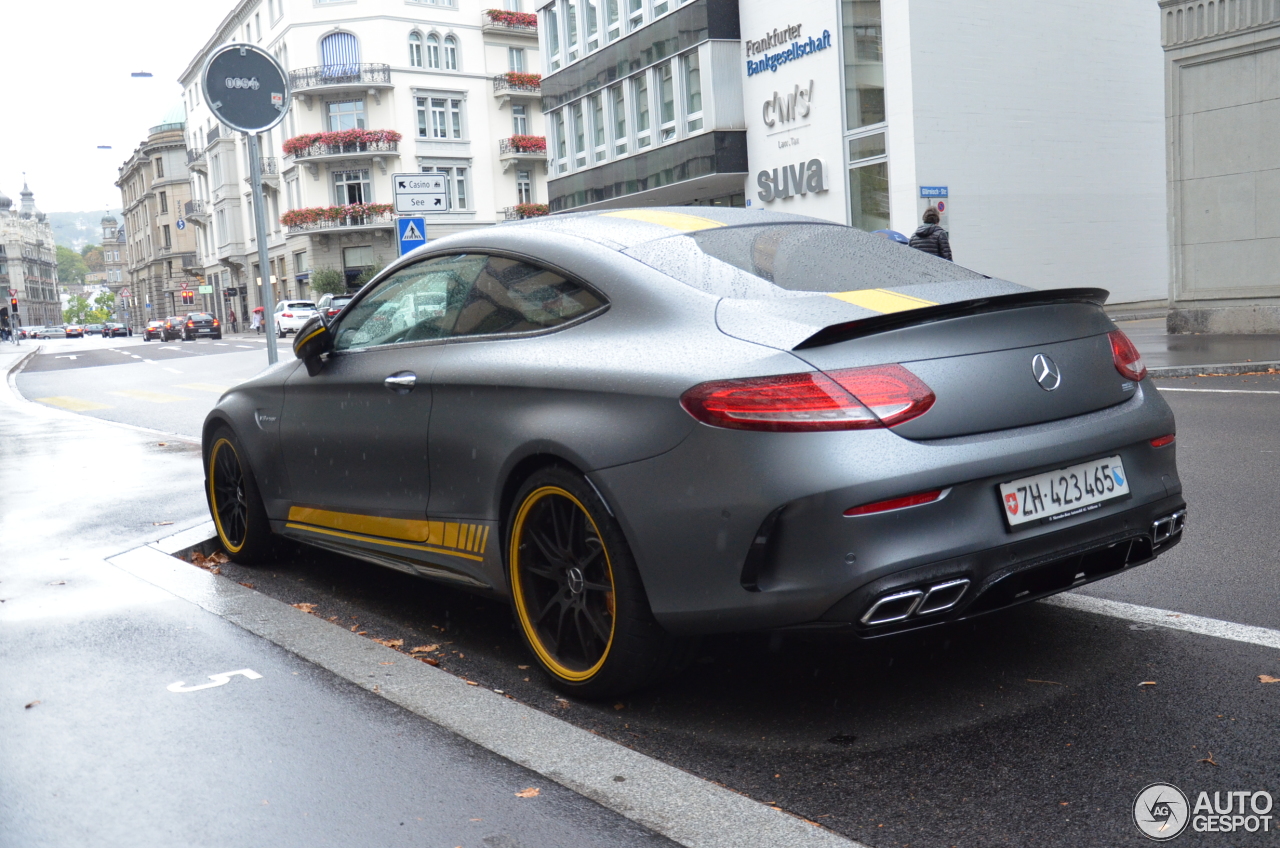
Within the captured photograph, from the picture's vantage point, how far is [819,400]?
3035mm

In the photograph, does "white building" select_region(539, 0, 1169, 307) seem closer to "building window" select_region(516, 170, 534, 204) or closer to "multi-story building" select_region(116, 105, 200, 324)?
"building window" select_region(516, 170, 534, 204)

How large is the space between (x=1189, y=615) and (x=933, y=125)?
2196cm

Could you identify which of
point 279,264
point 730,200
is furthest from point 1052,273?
point 279,264

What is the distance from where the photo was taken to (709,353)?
323 centimetres

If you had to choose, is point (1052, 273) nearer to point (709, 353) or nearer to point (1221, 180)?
point (1221, 180)

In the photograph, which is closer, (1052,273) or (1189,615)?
(1189,615)

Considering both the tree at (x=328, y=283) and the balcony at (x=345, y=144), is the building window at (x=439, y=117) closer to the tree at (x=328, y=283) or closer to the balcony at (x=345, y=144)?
the balcony at (x=345, y=144)

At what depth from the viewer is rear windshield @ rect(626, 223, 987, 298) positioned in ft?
11.8

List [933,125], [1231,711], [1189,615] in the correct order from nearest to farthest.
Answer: [1231,711] → [1189,615] → [933,125]

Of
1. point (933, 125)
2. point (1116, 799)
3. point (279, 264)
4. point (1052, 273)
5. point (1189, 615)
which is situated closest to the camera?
point (1116, 799)

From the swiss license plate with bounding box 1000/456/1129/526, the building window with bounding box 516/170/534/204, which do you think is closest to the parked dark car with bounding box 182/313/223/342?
the building window with bounding box 516/170/534/204

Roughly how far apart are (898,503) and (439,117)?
60.8 meters

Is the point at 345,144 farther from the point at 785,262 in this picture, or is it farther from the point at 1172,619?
the point at 1172,619

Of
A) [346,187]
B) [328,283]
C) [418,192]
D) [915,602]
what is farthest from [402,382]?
[346,187]
